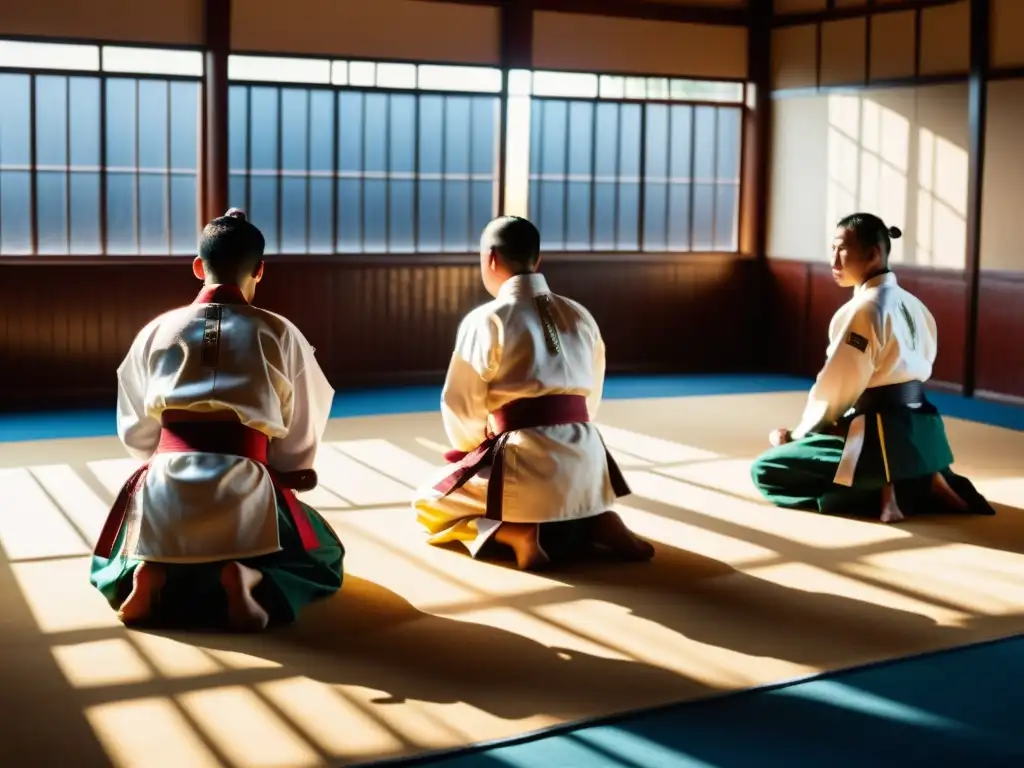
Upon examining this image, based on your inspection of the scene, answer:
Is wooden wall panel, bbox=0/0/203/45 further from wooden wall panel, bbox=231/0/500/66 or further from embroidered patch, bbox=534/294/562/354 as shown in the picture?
embroidered patch, bbox=534/294/562/354

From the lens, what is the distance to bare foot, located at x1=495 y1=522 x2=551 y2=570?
3.47 m

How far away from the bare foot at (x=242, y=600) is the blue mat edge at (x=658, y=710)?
0.79m

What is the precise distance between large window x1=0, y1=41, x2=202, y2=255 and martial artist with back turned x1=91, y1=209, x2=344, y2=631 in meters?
3.70

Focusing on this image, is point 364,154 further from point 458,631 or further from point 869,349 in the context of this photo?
point 458,631

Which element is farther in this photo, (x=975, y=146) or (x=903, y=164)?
(x=903, y=164)

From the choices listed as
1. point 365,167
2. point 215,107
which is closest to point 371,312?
point 365,167

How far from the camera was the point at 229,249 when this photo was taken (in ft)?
10.0

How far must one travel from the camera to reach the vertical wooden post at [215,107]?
6.60 m

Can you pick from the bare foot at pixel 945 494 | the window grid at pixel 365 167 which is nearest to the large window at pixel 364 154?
the window grid at pixel 365 167

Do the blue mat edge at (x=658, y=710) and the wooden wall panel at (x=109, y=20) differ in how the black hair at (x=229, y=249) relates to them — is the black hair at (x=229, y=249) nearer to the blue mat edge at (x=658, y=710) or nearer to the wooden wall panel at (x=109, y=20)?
the blue mat edge at (x=658, y=710)

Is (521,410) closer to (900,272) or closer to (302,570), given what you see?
(302,570)

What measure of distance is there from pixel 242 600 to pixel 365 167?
15.1ft

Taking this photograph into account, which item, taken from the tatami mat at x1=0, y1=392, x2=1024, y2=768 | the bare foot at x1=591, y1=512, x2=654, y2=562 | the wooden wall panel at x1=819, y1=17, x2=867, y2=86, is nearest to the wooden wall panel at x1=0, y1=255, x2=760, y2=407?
the wooden wall panel at x1=819, y1=17, x2=867, y2=86

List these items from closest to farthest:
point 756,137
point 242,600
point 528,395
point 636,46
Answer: point 242,600, point 528,395, point 636,46, point 756,137
